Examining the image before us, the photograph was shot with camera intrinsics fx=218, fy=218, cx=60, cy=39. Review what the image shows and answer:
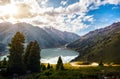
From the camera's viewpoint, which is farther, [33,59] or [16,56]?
[33,59]

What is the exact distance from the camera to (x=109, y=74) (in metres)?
52.2

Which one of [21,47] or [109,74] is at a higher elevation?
[21,47]

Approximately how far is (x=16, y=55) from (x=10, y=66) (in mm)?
3708

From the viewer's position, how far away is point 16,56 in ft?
210

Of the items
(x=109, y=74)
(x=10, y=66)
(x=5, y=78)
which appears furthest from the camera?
(x=10, y=66)

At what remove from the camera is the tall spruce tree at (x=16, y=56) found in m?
62.7

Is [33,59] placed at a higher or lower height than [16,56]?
lower

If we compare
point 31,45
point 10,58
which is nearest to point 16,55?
point 10,58

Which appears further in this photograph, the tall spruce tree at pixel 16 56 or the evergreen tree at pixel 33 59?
the evergreen tree at pixel 33 59

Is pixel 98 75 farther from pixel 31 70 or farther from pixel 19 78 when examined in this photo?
pixel 31 70

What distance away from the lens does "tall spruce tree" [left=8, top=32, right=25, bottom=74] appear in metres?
62.7

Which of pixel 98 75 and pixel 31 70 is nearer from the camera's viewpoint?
pixel 98 75

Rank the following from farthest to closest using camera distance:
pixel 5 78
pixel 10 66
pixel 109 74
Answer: pixel 10 66 < pixel 5 78 < pixel 109 74

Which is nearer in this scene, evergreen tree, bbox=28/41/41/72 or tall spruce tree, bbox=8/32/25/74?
tall spruce tree, bbox=8/32/25/74
